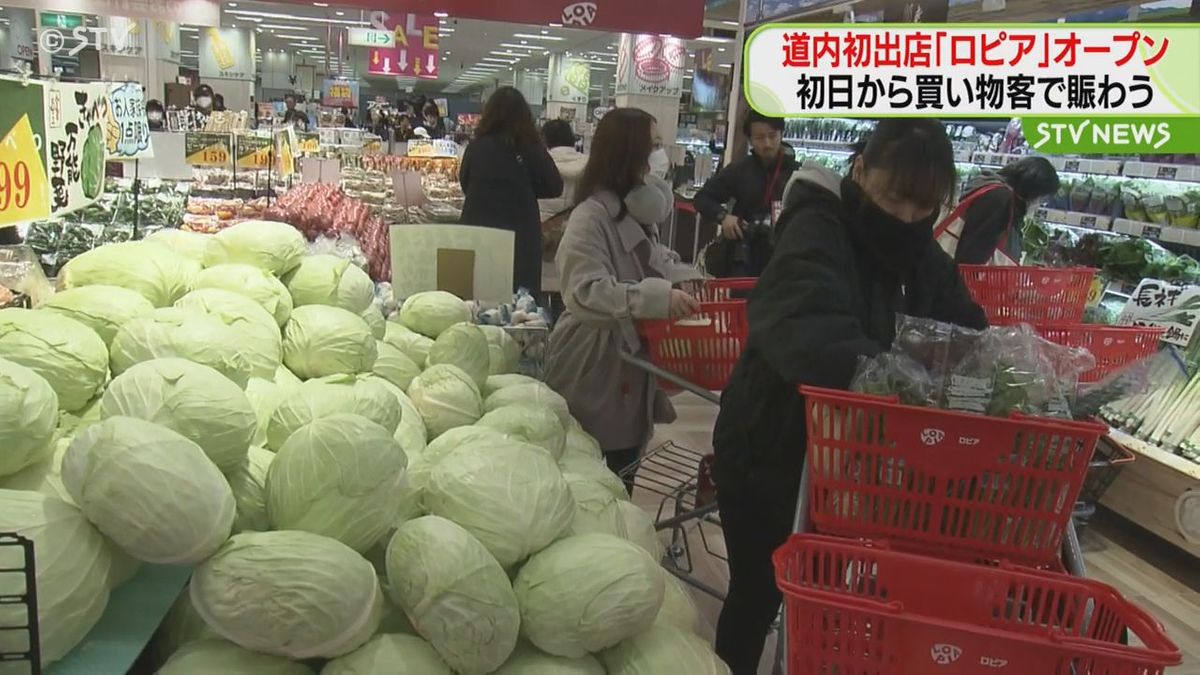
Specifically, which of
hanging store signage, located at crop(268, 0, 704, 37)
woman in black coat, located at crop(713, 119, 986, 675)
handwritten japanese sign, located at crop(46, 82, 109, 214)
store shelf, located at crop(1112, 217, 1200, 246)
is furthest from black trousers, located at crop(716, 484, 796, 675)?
hanging store signage, located at crop(268, 0, 704, 37)

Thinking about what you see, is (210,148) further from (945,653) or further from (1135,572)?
(945,653)

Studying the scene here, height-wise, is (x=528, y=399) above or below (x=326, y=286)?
below

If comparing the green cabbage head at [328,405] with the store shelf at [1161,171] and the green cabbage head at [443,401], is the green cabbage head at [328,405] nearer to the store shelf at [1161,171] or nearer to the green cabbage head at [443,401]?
the green cabbage head at [443,401]

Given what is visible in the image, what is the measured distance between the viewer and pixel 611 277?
9.16 ft

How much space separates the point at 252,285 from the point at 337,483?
955mm

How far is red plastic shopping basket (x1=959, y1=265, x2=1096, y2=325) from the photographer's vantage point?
3.39 metres

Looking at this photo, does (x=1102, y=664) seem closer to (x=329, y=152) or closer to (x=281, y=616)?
(x=281, y=616)

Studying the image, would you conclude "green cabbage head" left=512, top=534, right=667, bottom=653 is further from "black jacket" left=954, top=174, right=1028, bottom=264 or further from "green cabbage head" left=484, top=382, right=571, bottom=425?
"black jacket" left=954, top=174, right=1028, bottom=264

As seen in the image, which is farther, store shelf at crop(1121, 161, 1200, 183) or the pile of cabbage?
store shelf at crop(1121, 161, 1200, 183)

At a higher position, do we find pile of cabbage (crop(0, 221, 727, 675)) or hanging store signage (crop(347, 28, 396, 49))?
hanging store signage (crop(347, 28, 396, 49))

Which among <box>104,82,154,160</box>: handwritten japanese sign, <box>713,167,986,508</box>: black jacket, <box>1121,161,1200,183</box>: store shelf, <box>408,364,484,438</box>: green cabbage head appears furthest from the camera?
<box>1121,161,1200,183</box>: store shelf

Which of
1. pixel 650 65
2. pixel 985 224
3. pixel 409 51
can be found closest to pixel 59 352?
pixel 985 224

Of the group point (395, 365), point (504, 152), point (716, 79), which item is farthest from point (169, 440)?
point (716, 79)

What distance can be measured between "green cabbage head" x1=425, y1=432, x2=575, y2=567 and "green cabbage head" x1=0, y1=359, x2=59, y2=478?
0.56 m
